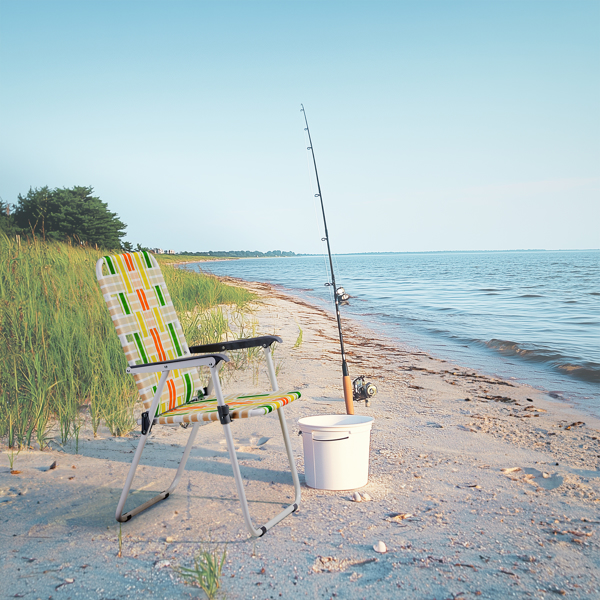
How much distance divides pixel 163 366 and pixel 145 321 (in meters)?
0.63

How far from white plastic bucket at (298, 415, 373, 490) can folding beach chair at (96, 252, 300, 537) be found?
0.15 metres

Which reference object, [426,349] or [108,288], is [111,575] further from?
[426,349]

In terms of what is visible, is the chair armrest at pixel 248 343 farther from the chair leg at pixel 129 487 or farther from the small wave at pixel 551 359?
the small wave at pixel 551 359

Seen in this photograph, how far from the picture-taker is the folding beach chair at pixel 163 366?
84.4 inches

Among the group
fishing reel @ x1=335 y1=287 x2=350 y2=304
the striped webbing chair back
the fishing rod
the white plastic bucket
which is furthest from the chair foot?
fishing reel @ x1=335 y1=287 x2=350 y2=304

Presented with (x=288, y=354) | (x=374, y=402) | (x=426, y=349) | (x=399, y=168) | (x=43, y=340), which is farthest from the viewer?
(x=399, y=168)

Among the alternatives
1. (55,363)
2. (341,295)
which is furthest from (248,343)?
(55,363)

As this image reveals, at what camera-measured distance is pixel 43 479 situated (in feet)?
8.86

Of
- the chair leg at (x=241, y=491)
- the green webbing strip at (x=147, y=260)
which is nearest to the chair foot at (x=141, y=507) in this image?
the chair leg at (x=241, y=491)

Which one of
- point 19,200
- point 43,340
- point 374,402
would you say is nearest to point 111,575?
point 43,340

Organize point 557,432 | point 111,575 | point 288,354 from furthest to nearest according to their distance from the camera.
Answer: point 288,354, point 557,432, point 111,575

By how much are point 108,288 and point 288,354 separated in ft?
13.0

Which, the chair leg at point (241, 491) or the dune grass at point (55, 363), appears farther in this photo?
the dune grass at point (55, 363)

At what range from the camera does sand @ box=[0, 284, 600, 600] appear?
1.81m
